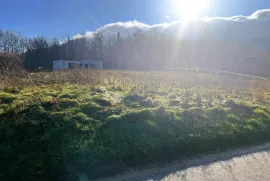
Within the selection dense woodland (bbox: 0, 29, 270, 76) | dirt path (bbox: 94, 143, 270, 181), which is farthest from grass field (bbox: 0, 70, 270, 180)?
dense woodland (bbox: 0, 29, 270, 76)

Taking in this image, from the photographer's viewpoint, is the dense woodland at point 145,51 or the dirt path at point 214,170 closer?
the dirt path at point 214,170

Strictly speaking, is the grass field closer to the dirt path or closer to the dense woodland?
the dirt path

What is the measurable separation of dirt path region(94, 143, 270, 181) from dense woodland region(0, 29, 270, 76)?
128 feet

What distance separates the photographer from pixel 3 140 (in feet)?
12.8

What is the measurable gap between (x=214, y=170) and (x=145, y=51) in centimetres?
4363

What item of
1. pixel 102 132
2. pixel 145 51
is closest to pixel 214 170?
pixel 102 132

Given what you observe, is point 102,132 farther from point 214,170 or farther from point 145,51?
point 145,51

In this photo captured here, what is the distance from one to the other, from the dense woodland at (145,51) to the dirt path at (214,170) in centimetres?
→ 3907

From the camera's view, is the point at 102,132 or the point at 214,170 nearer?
the point at 214,170

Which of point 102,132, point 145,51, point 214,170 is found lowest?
point 214,170

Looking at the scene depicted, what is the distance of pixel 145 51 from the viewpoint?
46.0 metres

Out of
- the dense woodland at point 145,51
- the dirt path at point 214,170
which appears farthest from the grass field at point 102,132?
the dense woodland at point 145,51

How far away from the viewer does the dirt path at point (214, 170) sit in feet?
11.1

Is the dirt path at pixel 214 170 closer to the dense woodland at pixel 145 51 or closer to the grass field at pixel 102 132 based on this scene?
the grass field at pixel 102 132
